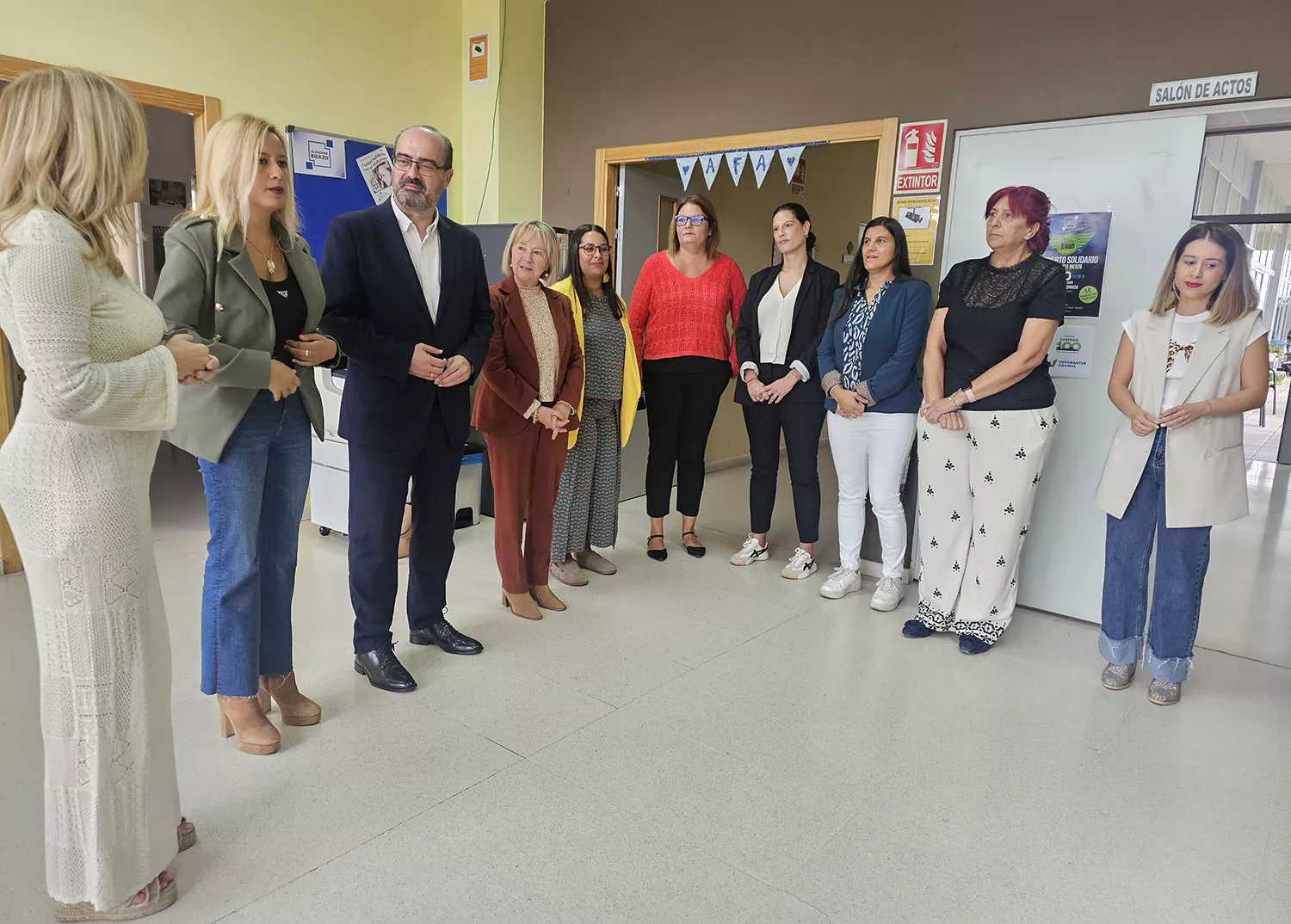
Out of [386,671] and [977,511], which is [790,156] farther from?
[386,671]

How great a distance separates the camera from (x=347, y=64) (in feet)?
14.3

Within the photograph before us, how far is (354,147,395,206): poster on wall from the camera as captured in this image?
178 inches

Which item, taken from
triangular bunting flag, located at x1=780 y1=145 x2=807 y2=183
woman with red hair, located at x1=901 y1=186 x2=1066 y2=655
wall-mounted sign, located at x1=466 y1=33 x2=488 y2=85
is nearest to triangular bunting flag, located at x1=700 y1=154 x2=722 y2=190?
triangular bunting flag, located at x1=780 y1=145 x2=807 y2=183

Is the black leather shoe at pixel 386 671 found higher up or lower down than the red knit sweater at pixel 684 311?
lower down

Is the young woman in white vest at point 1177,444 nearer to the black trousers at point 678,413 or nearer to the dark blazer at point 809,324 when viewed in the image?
the dark blazer at point 809,324

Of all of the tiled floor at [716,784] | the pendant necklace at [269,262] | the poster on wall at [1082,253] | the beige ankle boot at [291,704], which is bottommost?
the tiled floor at [716,784]

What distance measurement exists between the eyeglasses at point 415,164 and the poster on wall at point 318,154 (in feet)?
7.08

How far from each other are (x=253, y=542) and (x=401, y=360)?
638 millimetres

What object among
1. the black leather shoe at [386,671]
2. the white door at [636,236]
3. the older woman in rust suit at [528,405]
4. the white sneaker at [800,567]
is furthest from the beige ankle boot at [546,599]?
the white door at [636,236]

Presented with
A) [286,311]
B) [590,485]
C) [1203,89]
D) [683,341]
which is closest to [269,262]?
[286,311]

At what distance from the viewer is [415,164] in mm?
2365

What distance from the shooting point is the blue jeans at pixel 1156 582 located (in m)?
2.69

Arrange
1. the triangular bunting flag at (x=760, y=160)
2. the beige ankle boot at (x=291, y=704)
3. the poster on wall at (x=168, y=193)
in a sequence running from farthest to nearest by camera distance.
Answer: the poster on wall at (x=168, y=193), the triangular bunting flag at (x=760, y=160), the beige ankle boot at (x=291, y=704)

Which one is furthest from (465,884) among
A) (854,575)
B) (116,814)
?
(854,575)
